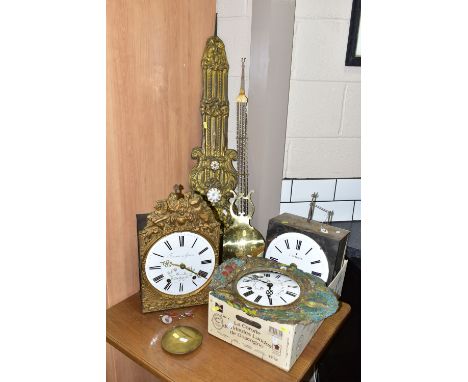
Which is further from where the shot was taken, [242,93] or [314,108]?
[314,108]

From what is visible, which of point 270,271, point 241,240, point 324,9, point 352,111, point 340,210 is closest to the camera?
point 270,271

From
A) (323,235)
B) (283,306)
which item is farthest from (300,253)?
(283,306)

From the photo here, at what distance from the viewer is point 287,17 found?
3.98 ft

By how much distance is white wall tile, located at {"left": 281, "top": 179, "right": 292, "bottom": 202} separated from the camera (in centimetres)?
142

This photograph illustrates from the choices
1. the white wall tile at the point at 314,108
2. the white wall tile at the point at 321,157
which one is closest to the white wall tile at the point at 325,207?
the white wall tile at the point at 321,157

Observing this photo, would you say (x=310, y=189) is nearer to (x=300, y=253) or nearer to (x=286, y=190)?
(x=286, y=190)

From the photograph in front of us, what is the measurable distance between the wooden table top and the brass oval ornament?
13mm

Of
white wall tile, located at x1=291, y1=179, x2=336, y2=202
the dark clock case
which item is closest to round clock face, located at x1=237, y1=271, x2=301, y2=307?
the dark clock case

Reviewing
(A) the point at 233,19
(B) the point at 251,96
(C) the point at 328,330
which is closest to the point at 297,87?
(B) the point at 251,96

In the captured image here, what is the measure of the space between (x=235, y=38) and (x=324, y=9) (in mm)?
312

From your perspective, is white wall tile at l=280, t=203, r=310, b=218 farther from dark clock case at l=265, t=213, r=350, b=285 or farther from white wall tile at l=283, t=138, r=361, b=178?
dark clock case at l=265, t=213, r=350, b=285

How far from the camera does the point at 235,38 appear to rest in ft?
4.11

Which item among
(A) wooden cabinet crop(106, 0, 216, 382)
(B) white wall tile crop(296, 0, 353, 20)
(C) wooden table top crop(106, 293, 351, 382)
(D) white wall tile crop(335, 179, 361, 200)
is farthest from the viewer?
(D) white wall tile crop(335, 179, 361, 200)

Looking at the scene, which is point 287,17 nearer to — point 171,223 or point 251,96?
point 251,96
